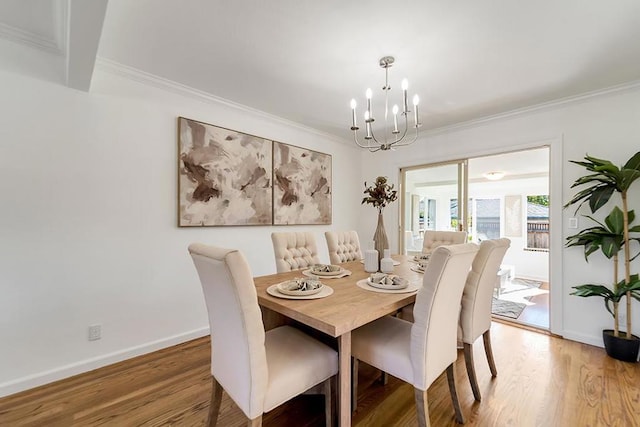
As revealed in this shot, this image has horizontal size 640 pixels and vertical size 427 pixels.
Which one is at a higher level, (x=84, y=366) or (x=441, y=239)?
(x=441, y=239)

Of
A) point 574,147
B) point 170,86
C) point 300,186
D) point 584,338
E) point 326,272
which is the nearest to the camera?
point 326,272

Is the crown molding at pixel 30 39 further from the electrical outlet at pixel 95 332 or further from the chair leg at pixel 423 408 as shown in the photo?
the chair leg at pixel 423 408

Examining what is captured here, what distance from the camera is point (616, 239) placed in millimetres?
2344

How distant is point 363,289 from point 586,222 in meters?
2.66

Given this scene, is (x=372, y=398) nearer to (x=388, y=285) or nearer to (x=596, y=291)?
(x=388, y=285)

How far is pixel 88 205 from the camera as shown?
2123 mm

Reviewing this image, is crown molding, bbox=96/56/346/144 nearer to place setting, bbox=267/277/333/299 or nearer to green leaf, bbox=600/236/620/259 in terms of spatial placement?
place setting, bbox=267/277/333/299

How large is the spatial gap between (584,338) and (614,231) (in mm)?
1103

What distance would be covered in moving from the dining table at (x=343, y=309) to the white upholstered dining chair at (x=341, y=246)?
88cm

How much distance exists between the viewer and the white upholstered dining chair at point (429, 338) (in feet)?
4.19

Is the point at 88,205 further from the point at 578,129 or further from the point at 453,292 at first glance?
the point at 578,129

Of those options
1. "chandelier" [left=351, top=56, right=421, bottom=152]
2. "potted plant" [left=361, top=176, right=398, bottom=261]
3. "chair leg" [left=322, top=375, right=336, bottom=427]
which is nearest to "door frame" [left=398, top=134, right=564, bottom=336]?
"chandelier" [left=351, top=56, right=421, bottom=152]

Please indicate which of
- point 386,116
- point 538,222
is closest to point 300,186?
point 386,116

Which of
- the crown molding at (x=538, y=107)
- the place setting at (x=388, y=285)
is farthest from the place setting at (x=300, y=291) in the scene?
the crown molding at (x=538, y=107)
